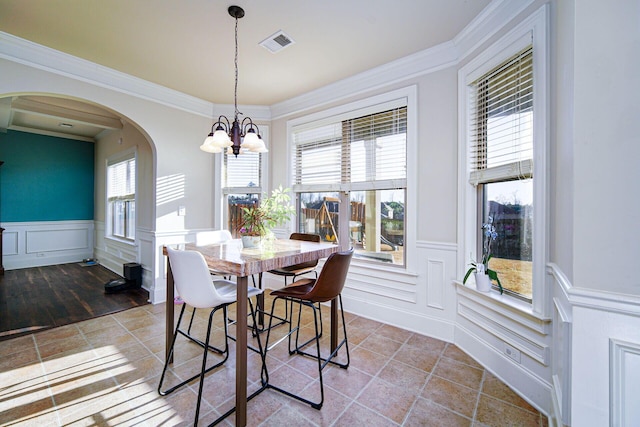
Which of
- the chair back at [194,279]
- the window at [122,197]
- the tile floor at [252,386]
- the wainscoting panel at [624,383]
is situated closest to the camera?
the wainscoting panel at [624,383]

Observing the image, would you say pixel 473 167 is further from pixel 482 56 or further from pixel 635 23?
pixel 635 23

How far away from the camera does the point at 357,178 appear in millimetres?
3248

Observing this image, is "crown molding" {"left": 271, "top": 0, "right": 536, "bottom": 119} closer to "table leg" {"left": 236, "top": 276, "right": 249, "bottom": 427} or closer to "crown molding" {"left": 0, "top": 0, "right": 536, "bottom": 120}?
"crown molding" {"left": 0, "top": 0, "right": 536, "bottom": 120}

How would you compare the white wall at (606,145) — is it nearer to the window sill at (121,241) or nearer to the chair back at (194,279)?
the chair back at (194,279)

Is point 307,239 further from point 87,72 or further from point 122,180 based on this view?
point 122,180

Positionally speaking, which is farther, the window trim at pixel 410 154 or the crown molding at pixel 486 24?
the window trim at pixel 410 154

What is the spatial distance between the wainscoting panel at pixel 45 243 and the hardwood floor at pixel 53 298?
34 cm

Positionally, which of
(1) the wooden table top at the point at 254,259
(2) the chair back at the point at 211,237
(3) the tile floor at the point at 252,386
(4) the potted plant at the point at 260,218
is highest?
(4) the potted plant at the point at 260,218

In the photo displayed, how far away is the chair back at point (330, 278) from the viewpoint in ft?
5.51

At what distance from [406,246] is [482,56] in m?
1.80

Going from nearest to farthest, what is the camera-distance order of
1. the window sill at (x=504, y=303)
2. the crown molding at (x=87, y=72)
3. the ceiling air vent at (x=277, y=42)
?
the window sill at (x=504, y=303)
the ceiling air vent at (x=277, y=42)
the crown molding at (x=87, y=72)

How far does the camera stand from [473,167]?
2334 mm

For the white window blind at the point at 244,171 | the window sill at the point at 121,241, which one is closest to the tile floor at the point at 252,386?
the window sill at the point at 121,241

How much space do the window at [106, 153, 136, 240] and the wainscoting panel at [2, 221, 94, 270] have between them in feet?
3.86
